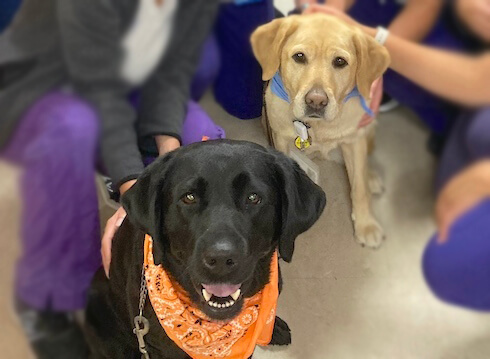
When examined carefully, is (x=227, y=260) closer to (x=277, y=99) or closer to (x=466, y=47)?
(x=277, y=99)

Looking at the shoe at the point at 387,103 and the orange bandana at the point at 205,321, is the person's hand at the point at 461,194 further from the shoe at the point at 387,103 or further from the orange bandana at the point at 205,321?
the orange bandana at the point at 205,321

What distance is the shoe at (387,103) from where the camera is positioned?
23.2 inches

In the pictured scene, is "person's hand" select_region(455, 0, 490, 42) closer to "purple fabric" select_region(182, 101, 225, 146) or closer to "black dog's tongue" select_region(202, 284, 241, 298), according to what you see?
"purple fabric" select_region(182, 101, 225, 146)

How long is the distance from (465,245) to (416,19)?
284 millimetres

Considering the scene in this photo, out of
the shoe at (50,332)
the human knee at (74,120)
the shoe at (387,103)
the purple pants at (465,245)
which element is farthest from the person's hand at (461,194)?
the shoe at (50,332)

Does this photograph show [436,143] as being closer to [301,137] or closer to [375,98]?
[375,98]

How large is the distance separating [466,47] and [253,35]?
0.83 ft

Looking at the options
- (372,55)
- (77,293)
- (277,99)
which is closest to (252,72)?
(277,99)

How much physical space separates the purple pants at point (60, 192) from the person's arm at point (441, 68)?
0.22 m

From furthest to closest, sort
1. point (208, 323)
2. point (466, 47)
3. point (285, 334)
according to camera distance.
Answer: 1. point (285, 334)
2. point (208, 323)
3. point (466, 47)

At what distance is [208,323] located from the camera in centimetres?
82

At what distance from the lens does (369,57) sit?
0.55 m

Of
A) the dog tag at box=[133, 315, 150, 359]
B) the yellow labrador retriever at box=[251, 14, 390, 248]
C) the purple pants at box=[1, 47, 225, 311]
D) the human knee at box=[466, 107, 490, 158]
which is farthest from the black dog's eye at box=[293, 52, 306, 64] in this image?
the dog tag at box=[133, 315, 150, 359]

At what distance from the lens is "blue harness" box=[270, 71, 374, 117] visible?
23.3 inches
